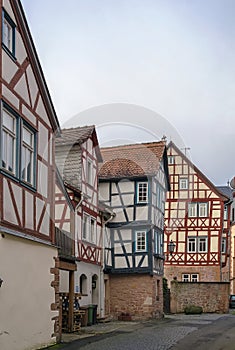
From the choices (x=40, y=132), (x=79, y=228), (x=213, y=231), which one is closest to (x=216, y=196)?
(x=213, y=231)

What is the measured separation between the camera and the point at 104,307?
25844 millimetres

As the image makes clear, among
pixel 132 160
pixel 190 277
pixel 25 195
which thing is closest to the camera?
pixel 25 195

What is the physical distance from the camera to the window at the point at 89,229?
23.0 metres

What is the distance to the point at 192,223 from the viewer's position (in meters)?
41.0

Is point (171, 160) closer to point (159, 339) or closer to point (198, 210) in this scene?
point (198, 210)

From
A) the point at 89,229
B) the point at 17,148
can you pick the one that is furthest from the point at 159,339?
the point at 89,229

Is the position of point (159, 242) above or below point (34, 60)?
below

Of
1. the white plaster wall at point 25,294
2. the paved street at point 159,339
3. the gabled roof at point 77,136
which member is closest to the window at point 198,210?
the gabled roof at point 77,136

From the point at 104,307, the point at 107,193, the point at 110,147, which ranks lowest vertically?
the point at 104,307

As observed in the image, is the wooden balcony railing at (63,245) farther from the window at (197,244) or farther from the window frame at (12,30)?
the window at (197,244)

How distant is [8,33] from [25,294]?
562 centimetres

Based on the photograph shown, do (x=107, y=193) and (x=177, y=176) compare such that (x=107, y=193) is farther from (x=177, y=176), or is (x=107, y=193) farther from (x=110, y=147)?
(x=177, y=176)

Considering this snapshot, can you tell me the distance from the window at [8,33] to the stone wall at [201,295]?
23226 mm

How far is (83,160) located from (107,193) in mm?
5399
